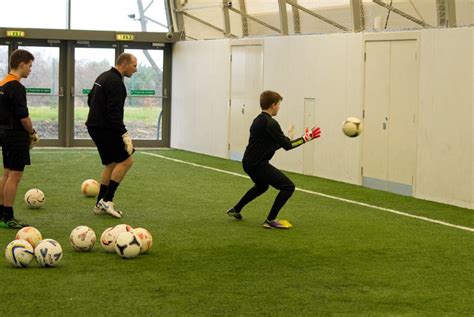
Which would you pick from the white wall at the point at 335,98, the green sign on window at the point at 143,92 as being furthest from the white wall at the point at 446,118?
the green sign on window at the point at 143,92

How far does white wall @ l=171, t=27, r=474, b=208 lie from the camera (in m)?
15.0

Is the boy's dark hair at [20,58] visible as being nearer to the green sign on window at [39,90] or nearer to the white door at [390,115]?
the white door at [390,115]

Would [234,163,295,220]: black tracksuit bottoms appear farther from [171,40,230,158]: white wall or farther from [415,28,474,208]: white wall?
[171,40,230,158]: white wall

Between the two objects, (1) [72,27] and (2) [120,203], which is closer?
(2) [120,203]

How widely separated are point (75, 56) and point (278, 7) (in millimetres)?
6872

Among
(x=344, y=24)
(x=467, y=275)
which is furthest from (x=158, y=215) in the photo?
(x=344, y=24)

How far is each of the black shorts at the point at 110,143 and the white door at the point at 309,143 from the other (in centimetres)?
753

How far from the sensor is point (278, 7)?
70.7 ft

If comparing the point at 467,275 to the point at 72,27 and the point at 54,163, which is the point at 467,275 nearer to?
the point at 54,163

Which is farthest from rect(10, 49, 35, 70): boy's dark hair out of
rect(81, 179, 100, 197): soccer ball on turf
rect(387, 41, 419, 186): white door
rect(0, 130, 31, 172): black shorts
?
rect(387, 41, 419, 186): white door

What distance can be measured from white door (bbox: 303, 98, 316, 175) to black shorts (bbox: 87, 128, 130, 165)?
7528 millimetres

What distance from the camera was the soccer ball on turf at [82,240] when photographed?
9.95 meters

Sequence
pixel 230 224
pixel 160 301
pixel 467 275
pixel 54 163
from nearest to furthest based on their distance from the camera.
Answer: pixel 160 301 < pixel 467 275 < pixel 230 224 < pixel 54 163

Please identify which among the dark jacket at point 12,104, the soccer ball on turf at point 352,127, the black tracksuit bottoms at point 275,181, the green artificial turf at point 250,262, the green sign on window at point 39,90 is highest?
the green sign on window at point 39,90
